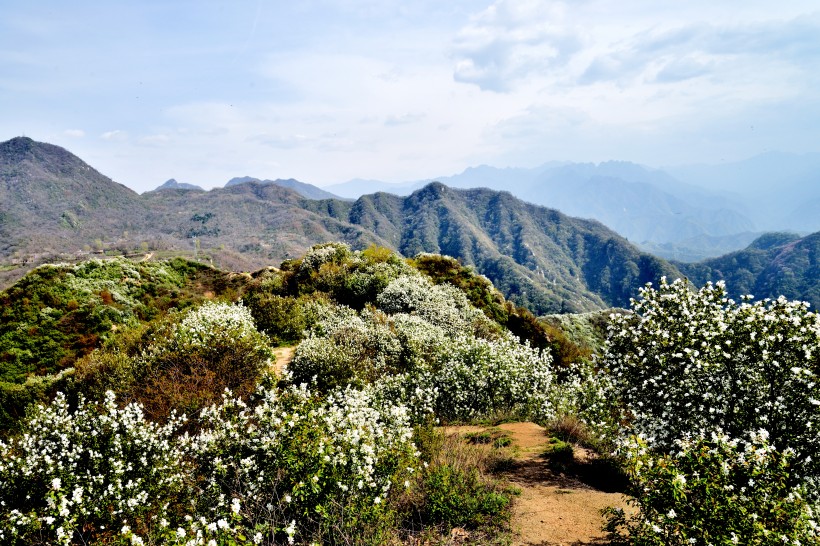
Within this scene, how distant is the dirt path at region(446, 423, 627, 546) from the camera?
27.1ft

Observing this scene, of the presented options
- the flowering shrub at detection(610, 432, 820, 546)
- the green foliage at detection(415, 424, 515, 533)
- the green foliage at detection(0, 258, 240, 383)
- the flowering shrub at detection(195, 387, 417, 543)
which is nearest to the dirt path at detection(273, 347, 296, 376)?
the green foliage at detection(0, 258, 240, 383)

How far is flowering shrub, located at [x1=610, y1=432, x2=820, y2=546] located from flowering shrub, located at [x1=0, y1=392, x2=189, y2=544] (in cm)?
789

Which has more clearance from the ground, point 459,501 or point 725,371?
point 725,371

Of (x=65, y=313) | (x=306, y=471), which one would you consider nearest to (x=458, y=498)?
(x=306, y=471)

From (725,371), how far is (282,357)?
1735 centimetres

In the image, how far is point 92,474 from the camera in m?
8.56

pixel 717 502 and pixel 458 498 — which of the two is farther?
pixel 458 498

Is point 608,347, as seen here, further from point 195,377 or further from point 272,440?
point 195,377

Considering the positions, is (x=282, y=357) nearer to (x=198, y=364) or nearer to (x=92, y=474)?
(x=198, y=364)

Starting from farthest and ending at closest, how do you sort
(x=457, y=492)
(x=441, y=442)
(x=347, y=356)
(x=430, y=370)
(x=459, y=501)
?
(x=347, y=356), (x=430, y=370), (x=441, y=442), (x=457, y=492), (x=459, y=501)

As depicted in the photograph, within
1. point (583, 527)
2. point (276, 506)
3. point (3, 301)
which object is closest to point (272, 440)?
point (276, 506)

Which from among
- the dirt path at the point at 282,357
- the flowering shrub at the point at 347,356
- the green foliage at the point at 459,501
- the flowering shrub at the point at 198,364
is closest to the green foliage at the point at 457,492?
the green foliage at the point at 459,501

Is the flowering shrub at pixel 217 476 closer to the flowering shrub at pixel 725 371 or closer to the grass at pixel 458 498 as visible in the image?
the grass at pixel 458 498

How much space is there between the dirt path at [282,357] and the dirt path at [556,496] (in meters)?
8.57
